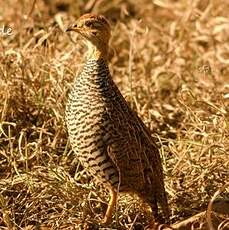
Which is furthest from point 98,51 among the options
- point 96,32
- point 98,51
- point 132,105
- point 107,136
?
point 132,105

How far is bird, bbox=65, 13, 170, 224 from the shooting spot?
14.5 ft

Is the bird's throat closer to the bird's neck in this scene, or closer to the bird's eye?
the bird's neck

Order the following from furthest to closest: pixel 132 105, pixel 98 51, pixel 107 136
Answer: pixel 132 105 < pixel 98 51 < pixel 107 136

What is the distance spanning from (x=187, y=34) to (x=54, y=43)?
1.53 meters

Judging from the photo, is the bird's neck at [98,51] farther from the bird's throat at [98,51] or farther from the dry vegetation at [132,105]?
the dry vegetation at [132,105]

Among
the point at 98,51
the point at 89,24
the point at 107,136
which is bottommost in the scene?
the point at 107,136

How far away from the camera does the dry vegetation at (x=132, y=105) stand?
4.91m

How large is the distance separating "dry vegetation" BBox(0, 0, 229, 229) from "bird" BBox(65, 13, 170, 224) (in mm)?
226

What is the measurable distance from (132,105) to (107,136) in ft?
5.55

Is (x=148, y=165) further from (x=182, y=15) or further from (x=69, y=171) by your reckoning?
(x=182, y=15)

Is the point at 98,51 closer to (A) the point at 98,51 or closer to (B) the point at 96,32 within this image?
(A) the point at 98,51

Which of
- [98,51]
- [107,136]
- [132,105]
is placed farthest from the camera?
[132,105]

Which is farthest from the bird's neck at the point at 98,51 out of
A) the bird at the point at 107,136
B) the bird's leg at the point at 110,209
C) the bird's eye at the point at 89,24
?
the bird's leg at the point at 110,209

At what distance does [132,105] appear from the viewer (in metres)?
6.11
